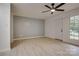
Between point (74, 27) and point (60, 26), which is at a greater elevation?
point (60, 26)

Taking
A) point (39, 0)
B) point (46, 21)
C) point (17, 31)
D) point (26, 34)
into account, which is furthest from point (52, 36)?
point (39, 0)

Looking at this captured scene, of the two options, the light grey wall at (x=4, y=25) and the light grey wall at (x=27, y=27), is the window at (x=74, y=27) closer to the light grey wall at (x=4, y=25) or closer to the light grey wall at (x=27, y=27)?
the light grey wall at (x=4, y=25)

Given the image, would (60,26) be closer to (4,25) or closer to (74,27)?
(74,27)

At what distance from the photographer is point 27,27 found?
9.50 meters

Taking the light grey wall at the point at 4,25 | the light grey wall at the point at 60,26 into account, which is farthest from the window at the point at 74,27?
the light grey wall at the point at 4,25

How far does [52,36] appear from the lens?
9.07 metres

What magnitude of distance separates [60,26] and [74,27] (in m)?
1.78

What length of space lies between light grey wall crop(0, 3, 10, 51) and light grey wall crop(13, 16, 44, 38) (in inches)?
181

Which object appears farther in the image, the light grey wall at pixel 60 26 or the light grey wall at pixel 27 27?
the light grey wall at pixel 27 27

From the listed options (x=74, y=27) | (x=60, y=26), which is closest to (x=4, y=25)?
(x=74, y=27)

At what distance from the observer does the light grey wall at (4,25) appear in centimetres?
391

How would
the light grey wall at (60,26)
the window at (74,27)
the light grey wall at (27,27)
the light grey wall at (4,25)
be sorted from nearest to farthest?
the light grey wall at (4,25)
the window at (74,27)
the light grey wall at (60,26)
the light grey wall at (27,27)

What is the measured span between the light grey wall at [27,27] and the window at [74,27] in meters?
5.00

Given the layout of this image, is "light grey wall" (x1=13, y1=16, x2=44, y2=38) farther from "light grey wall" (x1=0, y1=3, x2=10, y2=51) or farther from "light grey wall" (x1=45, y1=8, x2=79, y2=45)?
"light grey wall" (x1=0, y1=3, x2=10, y2=51)
